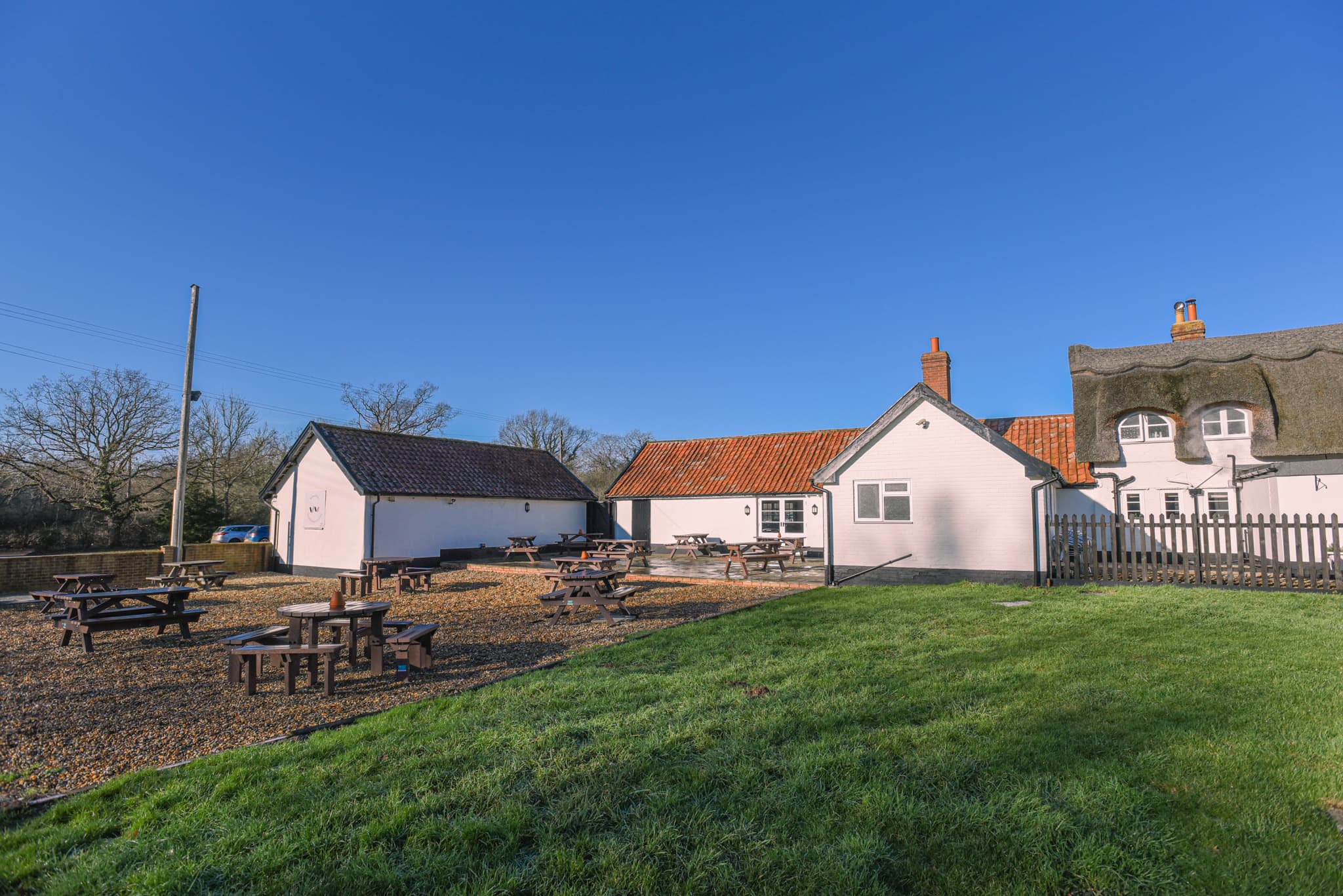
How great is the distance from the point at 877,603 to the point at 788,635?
12.9 feet

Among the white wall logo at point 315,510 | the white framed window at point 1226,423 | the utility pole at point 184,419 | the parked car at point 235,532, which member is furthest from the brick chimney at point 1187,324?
the parked car at point 235,532

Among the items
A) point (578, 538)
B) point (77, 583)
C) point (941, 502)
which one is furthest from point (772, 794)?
point (578, 538)

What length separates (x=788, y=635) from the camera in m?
9.07

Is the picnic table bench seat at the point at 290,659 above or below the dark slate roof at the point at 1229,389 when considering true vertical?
below

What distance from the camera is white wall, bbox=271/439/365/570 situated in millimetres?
20844

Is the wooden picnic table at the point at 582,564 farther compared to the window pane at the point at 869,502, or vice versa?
the window pane at the point at 869,502

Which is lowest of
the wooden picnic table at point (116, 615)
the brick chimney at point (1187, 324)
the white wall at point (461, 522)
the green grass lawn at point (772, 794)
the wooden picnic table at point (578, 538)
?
the green grass lawn at point (772, 794)

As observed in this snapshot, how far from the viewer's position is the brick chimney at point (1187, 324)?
23.4 m

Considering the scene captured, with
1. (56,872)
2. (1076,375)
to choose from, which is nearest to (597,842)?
(56,872)

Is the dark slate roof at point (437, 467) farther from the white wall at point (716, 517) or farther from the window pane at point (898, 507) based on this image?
the window pane at point (898, 507)

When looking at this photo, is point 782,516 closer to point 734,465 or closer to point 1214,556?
point 734,465

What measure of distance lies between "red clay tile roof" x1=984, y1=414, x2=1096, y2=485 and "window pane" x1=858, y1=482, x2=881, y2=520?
6.36 m

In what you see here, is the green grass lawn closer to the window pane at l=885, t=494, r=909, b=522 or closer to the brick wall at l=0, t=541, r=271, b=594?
the window pane at l=885, t=494, r=909, b=522

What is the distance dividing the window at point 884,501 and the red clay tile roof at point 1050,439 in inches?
242
